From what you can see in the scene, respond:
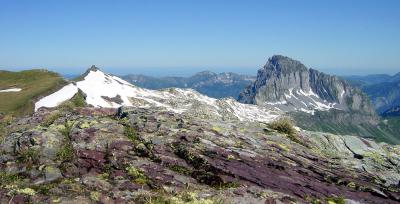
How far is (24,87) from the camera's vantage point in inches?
4139

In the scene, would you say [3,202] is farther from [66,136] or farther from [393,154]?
[393,154]

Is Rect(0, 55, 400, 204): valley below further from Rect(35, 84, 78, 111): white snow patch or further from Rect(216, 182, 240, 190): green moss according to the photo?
Rect(35, 84, 78, 111): white snow patch

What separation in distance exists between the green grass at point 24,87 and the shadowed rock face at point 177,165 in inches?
2075

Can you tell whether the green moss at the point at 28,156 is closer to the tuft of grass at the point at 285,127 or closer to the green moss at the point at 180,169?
the green moss at the point at 180,169

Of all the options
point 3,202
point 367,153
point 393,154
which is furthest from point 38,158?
point 393,154

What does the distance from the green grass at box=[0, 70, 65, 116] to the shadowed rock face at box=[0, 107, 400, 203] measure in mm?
52710

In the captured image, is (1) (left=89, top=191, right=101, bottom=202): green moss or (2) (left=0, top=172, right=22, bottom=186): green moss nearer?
(1) (left=89, top=191, right=101, bottom=202): green moss

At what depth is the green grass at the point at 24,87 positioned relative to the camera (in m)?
79.3

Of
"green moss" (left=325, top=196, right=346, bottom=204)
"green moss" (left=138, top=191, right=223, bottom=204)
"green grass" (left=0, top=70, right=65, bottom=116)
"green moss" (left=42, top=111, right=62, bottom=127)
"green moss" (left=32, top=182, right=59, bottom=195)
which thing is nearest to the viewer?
"green moss" (left=138, top=191, right=223, bottom=204)

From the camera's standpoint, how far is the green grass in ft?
260

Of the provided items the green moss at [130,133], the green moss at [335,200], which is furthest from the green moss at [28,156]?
the green moss at [335,200]

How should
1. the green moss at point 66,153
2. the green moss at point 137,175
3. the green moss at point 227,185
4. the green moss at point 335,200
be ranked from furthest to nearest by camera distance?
the green moss at point 66,153 → the green moss at point 227,185 → the green moss at point 137,175 → the green moss at point 335,200

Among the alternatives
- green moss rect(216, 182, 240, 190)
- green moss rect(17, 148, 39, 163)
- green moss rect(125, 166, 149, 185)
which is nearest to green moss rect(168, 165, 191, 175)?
green moss rect(125, 166, 149, 185)

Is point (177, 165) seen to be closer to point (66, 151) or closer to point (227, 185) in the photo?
point (227, 185)
